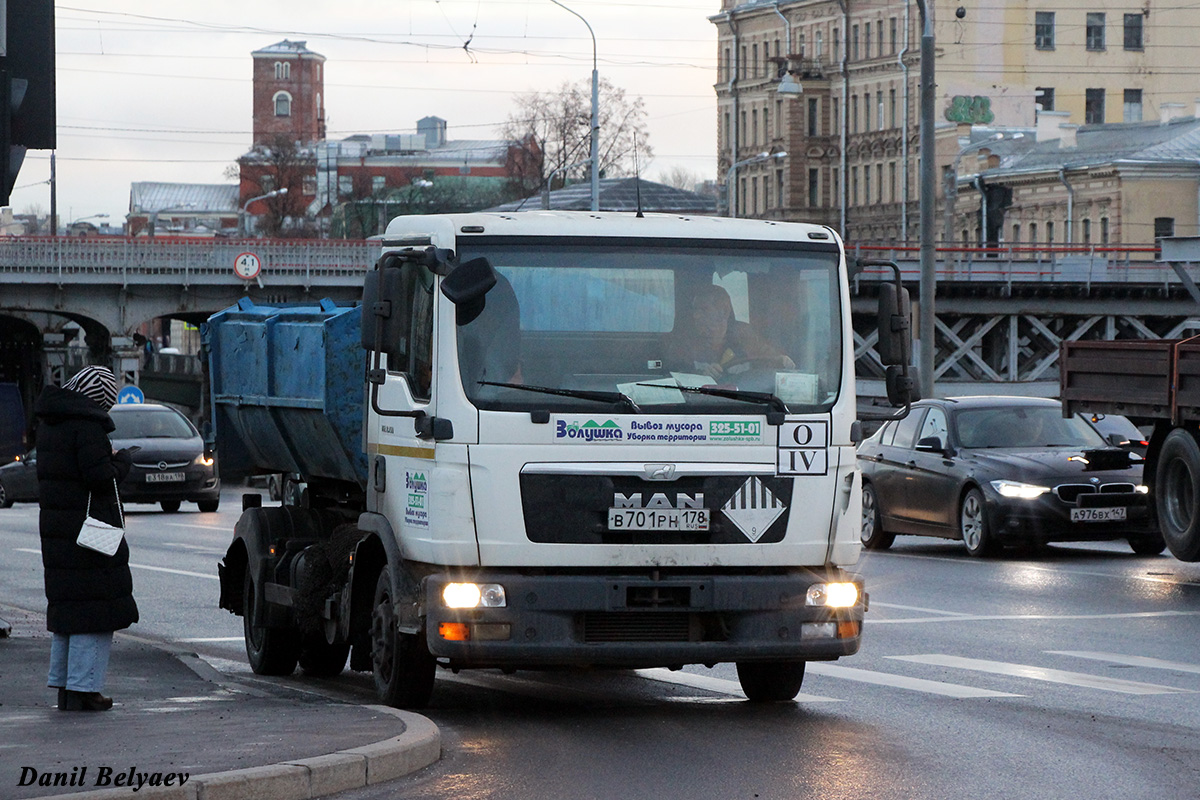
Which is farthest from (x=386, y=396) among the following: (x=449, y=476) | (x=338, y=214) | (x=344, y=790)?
(x=338, y=214)

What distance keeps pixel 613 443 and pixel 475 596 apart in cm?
89

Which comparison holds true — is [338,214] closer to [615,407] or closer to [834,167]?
[834,167]

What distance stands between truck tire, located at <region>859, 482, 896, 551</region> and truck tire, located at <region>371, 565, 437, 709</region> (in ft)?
41.2

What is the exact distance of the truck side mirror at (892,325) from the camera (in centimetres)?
980

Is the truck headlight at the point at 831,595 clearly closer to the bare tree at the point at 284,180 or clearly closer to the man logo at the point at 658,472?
the man logo at the point at 658,472

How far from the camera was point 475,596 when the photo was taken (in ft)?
30.4

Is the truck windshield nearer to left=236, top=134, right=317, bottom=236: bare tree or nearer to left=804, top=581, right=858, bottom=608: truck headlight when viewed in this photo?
left=804, top=581, right=858, bottom=608: truck headlight

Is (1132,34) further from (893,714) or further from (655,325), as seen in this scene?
(655,325)

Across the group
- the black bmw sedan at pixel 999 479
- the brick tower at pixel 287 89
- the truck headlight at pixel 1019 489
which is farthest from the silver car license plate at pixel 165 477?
the brick tower at pixel 287 89

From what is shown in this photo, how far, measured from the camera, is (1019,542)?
20.1 metres

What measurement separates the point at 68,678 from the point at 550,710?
2.28 metres

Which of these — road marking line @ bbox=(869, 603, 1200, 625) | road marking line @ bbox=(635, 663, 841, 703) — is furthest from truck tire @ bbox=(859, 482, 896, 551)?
road marking line @ bbox=(635, 663, 841, 703)

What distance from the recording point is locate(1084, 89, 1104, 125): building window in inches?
4109

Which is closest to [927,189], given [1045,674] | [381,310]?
[1045,674]
